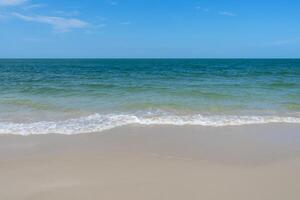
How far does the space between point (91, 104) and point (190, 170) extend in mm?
8239

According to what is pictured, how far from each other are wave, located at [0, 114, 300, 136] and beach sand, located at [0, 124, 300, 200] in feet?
1.70

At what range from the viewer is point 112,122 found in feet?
29.7

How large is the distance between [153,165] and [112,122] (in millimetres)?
3818

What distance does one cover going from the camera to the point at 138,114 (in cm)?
1048

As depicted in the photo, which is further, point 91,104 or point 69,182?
point 91,104

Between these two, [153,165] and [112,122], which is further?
[112,122]

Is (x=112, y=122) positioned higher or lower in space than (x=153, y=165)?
higher

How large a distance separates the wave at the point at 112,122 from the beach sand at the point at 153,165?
0.52 m

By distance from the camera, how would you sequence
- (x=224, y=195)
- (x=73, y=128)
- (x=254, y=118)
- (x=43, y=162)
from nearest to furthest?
(x=224, y=195)
(x=43, y=162)
(x=73, y=128)
(x=254, y=118)

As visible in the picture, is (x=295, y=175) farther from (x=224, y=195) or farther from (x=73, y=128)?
(x=73, y=128)

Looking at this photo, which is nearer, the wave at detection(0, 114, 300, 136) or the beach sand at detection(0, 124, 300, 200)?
the beach sand at detection(0, 124, 300, 200)

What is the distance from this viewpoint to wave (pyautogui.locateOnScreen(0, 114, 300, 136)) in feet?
26.5

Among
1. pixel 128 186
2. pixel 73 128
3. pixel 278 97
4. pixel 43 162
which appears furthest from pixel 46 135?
pixel 278 97

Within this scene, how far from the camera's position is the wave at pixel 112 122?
8.08 m
